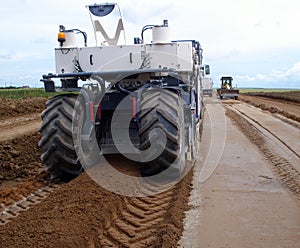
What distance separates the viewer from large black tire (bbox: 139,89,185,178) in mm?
5445

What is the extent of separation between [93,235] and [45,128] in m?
2.42

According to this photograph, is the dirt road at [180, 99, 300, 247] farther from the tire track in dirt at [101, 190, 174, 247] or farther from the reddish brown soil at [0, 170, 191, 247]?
the tire track in dirt at [101, 190, 174, 247]

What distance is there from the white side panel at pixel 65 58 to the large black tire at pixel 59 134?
3.25 ft

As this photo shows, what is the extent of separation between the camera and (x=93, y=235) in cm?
391

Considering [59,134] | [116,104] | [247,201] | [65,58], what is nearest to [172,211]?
[247,201]

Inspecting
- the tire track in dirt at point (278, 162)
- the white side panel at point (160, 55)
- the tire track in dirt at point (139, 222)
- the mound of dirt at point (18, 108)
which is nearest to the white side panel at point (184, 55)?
the white side panel at point (160, 55)

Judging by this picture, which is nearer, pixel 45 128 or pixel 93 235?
pixel 93 235

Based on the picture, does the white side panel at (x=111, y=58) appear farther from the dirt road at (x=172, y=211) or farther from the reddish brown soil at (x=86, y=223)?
the reddish brown soil at (x=86, y=223)

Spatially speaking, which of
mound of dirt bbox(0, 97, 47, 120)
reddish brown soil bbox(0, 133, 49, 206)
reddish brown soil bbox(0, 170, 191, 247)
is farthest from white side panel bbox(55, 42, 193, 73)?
mound of dirt bbox(0, 97, 47, 120)

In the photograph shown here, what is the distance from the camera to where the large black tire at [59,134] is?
225 inches

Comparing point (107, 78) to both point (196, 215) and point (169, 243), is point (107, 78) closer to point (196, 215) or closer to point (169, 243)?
point (196, 215)

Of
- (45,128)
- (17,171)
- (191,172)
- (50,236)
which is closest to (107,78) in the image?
(45,128)

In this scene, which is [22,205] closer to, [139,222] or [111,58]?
[139,222]

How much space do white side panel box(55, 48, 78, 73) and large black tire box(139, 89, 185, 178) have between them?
6.06 feet
